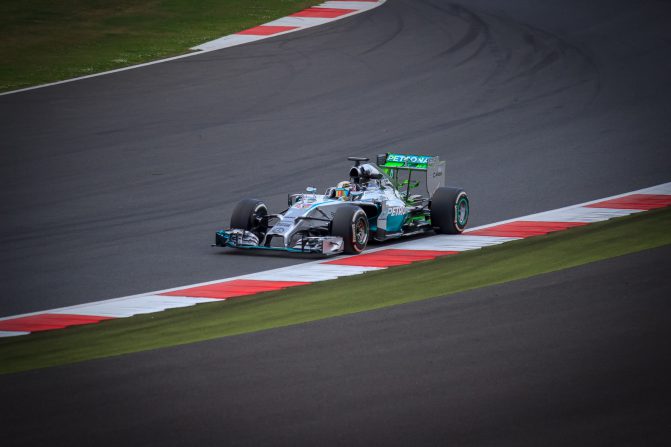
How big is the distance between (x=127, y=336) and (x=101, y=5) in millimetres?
24260

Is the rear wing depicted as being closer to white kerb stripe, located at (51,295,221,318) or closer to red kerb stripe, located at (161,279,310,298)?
red kerb stripe, located at (161,279,310,298)

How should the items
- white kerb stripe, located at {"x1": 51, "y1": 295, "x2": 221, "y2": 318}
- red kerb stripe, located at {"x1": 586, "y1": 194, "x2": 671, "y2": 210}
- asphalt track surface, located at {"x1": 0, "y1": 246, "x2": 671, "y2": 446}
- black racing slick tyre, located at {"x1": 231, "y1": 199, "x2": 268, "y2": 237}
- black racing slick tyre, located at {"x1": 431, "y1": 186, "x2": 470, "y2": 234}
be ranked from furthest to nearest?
red kerb stripe, located at {"x1": 586, "y1": 194, "x2": 671, "y2": 210}, black racing slick tyre, located at {"x1": 431, "y1": 186, "x2": 470, "y2": 234}, black racing slick tyre, located at {"x1": 231, "y1": 199, "x2": 268, "y2": 237}, white kerb stripe, located at {"x1": 51, "y1": 295, "x2": 221, "y2": 318}, asphalt track surface, located at {"x1": 0, "y1": 246, "x2": 671, "y2": 446}

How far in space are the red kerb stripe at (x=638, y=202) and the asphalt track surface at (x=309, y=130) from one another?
539 mm

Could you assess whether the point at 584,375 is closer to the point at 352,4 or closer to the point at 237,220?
the point at 237,220

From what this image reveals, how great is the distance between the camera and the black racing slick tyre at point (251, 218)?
16094mm

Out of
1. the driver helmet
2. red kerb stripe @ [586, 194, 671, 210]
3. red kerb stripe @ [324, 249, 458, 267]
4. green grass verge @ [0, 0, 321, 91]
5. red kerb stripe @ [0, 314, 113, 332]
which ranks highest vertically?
green grass verge @ [0, 0, 321, 91]

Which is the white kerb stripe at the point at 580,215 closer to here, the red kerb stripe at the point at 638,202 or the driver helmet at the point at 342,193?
the red kerb stripe at the point at 638,202

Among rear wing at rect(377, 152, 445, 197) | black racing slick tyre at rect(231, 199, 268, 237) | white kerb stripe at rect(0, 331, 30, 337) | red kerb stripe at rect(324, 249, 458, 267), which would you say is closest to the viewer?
white kerb stripe at rect(0, 331, 30, 337)

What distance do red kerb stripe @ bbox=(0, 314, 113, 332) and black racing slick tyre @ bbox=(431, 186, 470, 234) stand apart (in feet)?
19.6

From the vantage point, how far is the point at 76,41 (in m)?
30.5

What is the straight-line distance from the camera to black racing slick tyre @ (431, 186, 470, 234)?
1680cm

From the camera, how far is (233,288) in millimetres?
13969

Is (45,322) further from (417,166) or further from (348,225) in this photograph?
(417,166)

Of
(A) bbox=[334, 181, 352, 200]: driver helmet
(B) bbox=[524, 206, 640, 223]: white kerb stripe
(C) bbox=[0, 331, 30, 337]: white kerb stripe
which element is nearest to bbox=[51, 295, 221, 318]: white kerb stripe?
(C) bbox=[0, 331, 30, 337]: white kerb stripe
